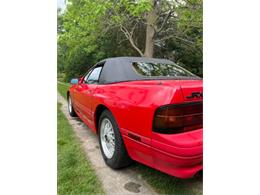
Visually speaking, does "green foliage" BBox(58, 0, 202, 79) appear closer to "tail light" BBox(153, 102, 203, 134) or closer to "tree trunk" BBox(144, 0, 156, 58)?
"tree trunk" BBox(144, 0, 156, 58)

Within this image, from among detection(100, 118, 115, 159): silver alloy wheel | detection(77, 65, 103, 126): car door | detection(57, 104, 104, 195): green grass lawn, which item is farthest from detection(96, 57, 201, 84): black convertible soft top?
detection(57, 104, 104, 195): green grass lawn

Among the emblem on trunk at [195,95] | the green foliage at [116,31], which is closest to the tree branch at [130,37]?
the green foliage at [116,31]

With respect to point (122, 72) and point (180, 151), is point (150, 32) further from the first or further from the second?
point (180, 151)

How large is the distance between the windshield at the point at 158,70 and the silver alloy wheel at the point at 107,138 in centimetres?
67

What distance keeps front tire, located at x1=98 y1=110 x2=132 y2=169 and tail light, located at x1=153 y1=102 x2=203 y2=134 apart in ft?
1.91

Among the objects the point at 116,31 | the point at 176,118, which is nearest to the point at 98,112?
the point at 176,118

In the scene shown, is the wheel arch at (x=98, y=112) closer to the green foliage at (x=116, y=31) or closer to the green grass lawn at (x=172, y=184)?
the green foliage at (x=116, y=31)

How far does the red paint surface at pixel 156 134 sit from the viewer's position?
4.20ft
